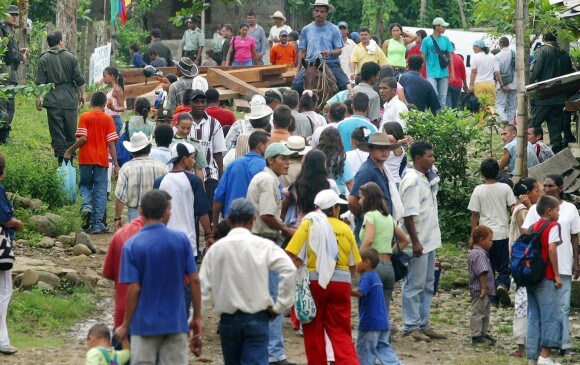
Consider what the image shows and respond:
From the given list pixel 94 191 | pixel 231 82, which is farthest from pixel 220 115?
pixel 231 82

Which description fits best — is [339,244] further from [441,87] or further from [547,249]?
[441,87]

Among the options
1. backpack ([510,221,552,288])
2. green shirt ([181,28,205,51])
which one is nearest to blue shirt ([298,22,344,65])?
backpack ([510,221,552,288])

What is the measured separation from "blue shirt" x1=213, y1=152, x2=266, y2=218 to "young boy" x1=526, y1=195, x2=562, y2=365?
2508mm

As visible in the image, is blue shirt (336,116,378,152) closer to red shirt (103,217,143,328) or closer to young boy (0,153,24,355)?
young boy (0,153,24,355)

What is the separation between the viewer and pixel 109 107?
1695cm

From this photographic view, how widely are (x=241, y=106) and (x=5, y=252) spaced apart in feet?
43.6

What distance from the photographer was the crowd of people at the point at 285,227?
8.24m

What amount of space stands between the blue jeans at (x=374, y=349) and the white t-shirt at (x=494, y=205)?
10.5 feet

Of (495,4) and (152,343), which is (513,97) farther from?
(152,343)

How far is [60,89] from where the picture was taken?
16.6 metres

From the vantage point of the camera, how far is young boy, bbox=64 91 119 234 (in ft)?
48.2

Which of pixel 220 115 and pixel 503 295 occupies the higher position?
pixel 220 115

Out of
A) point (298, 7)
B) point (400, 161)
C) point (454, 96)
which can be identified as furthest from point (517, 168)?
point (298, 7)

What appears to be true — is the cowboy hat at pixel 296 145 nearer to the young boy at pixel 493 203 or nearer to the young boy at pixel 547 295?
the young boy at pixel 547 295
